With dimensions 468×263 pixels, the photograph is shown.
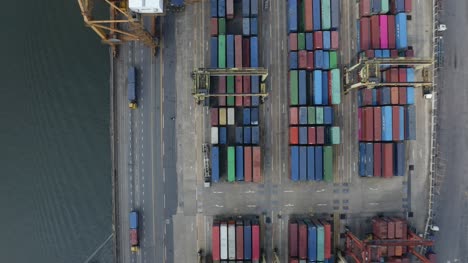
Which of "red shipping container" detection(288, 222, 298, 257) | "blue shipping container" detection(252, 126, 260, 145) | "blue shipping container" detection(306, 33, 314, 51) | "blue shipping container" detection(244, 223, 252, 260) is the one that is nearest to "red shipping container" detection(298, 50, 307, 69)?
"blue shipping container" detection(306, 33, 314, 51)

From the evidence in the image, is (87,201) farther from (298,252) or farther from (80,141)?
(298,252)

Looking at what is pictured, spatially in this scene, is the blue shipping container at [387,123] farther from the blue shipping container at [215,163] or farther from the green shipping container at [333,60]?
Result: the blue shipping container at [215,163]

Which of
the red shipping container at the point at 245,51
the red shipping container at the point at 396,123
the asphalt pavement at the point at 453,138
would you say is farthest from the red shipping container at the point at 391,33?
the red shipping container at the point at 245,51

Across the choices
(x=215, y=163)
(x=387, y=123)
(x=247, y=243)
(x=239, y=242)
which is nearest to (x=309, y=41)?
(x=387, y=123)

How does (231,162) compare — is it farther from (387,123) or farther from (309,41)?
(387,123)

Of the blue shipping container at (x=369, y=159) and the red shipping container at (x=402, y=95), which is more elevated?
the red shipping container at (x=402, y=95)

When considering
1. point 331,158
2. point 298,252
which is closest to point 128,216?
point 298,252
